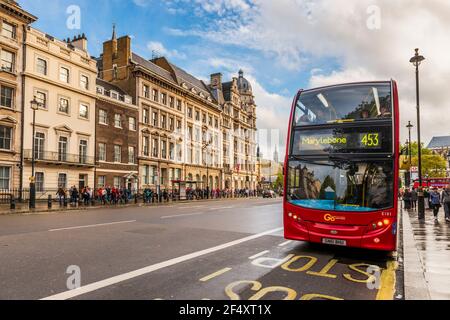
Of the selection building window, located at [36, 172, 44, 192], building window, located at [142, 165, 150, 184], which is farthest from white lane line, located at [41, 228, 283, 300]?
building window, located at [142, 165, 150, 184]

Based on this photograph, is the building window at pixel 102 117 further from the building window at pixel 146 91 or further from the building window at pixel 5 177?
the building window at pixel 5 177

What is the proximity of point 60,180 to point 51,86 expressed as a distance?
28.3 feet

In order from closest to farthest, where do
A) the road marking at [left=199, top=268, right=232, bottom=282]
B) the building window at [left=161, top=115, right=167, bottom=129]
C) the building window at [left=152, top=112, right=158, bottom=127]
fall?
the road marking at [left=199, top=268, right=232, bottom=282], the building window at [left=152, top=112, right=158, bottom=127], the building window at [left=161, top=115, right=167, bottom=129]

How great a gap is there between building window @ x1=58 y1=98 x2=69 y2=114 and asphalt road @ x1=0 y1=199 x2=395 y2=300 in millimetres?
24284

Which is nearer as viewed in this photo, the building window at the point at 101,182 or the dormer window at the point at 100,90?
the building window at the point at 101,182

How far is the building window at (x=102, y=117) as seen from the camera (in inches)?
1377

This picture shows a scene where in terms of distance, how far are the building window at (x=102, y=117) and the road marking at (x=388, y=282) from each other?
33.4 metres

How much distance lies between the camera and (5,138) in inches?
1030

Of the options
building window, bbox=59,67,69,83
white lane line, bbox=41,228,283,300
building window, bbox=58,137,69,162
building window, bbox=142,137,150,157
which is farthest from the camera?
building window, bbox=142,137,150,157

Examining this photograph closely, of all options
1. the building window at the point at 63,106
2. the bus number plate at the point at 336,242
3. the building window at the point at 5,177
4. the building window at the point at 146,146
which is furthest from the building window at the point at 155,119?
the bus number plate at the point at 336,242

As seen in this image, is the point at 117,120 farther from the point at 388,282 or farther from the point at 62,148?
Answer: the point at 388,282

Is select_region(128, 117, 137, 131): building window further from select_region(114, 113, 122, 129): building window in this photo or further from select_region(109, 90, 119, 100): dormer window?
select_region(109, 90, 119, 100): dormer window

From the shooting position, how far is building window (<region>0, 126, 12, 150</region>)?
85.2 feet
